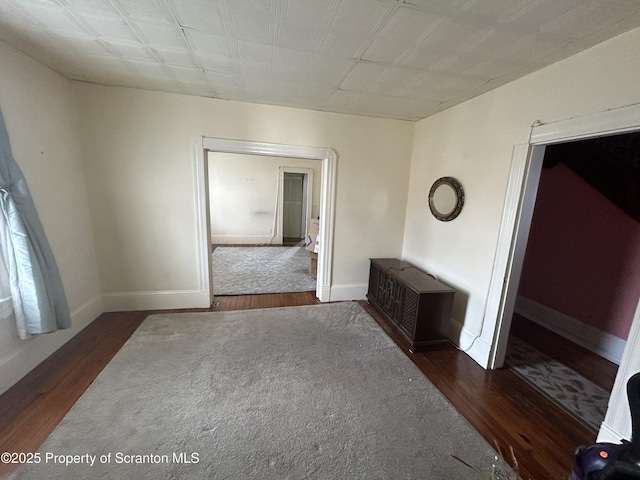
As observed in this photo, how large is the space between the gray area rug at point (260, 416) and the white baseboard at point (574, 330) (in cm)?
195

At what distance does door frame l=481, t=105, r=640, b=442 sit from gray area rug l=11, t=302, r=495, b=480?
27.5 inches

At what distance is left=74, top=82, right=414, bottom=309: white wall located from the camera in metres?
2.55

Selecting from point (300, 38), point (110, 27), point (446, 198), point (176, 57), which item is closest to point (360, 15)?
point (300, 38)

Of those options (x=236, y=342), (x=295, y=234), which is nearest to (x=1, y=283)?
(x=236, y=342)

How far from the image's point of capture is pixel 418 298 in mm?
2307

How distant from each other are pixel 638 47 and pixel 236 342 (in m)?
3.37

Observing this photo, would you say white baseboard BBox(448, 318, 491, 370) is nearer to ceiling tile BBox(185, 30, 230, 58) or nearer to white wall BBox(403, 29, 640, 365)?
white wall BBox(403, 29, 640, 365)

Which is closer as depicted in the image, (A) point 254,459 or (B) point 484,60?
(A) point 254,459

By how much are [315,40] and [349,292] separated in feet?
9.14

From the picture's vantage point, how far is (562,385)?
2.00 m

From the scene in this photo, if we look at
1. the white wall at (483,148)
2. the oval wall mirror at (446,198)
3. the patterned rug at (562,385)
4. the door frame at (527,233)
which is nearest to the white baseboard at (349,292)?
the white wall at (483,148)

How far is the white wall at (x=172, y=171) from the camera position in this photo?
2.55 m

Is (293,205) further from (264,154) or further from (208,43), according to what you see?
(208,43)

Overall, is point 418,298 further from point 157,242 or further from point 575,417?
point 157,242
